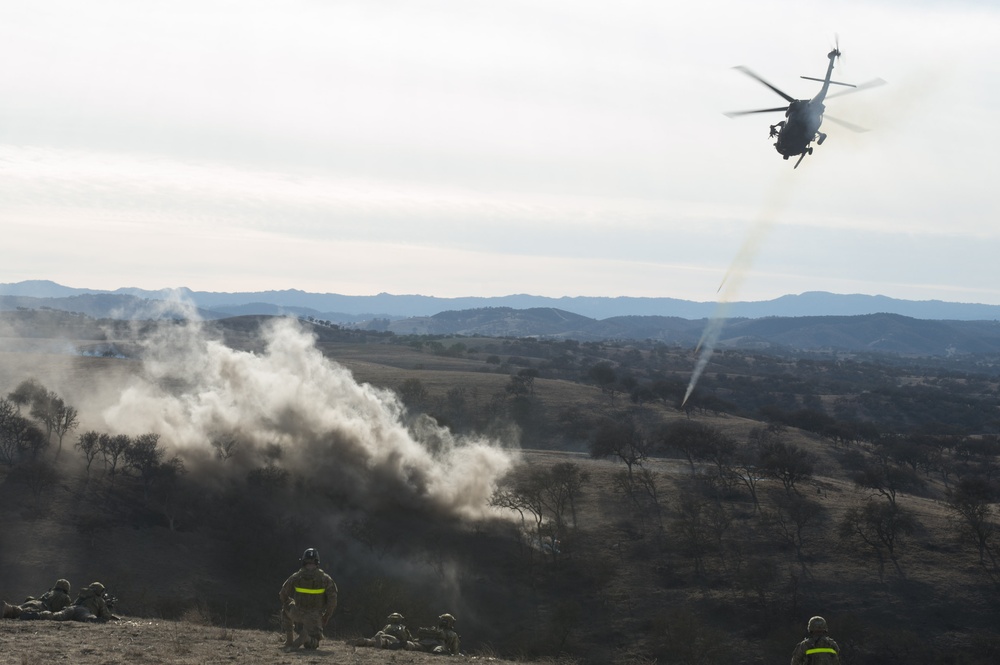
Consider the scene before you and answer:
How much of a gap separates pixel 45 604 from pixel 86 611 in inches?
90.3

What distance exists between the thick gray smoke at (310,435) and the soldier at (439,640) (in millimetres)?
41297

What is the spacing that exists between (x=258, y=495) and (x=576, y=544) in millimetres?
27671

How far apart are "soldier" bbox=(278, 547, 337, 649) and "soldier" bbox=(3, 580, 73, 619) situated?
10878 mm

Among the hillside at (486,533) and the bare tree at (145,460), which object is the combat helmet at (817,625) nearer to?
the hillside at (486,533)

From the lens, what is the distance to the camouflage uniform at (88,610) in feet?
102

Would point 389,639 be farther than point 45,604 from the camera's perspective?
No

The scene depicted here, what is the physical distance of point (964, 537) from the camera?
72.6 m

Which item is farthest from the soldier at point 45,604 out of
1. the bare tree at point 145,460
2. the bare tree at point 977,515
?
the bare tree at point 977,515

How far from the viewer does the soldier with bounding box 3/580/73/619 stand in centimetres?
3098

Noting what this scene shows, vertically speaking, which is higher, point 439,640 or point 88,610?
point 88,610

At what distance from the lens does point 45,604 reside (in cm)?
3272

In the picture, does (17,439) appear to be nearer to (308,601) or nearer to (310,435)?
(310,435)

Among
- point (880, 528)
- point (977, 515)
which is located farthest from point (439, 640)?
point (977, 515)

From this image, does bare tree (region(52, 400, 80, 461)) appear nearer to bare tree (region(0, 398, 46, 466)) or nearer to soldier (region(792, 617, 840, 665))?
Result: bare tree (region(0, 398, 46, 466))
